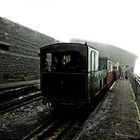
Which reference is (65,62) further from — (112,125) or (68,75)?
(112,125)

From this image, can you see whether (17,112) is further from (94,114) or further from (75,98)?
(94,114)

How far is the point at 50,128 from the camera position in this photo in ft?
24.2

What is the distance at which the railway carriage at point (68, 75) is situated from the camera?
8.45m

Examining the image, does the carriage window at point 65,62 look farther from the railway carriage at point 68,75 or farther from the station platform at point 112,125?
the station platform at point 112,125

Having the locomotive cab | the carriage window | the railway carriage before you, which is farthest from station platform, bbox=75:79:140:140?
the carriage window

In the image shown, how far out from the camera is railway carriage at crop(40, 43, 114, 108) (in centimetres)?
845

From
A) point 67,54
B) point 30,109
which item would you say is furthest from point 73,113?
point 67,54

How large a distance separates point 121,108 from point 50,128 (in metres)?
4.11

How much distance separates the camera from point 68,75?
28.2ft

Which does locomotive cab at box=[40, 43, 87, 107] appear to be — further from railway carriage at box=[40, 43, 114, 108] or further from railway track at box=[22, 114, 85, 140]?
railway track at box=[22, 114, 85, 140]

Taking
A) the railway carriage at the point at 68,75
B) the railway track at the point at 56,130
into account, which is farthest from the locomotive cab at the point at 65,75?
the railway track at the point at 56,130

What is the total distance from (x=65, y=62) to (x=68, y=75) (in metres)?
0.77

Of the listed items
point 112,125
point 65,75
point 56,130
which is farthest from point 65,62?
point 112,125

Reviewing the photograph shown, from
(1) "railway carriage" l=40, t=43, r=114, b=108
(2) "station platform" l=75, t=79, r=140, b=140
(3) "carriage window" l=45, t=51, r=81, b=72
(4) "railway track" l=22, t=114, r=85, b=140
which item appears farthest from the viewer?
(3) "carriage window" l=45, t=51, r=81, b=72
